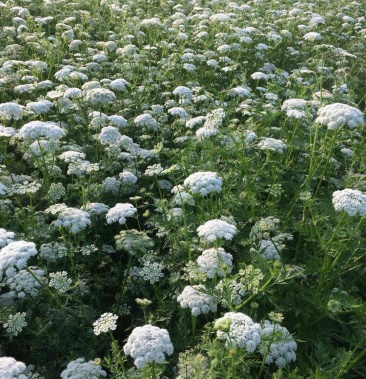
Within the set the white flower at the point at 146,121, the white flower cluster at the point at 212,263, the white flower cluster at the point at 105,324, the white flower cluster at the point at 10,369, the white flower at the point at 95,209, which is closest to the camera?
the white flower cluster at the point at 10,369

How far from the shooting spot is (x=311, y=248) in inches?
209

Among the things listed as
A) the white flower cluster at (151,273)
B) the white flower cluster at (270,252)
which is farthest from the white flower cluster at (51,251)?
the white flower cluster at (270,252)

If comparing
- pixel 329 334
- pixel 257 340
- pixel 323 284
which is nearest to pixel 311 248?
pixel 323 284

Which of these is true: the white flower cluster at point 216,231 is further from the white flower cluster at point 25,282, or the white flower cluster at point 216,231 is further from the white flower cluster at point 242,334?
the white flower cluster at point 25,282

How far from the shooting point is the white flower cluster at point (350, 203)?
3.88m

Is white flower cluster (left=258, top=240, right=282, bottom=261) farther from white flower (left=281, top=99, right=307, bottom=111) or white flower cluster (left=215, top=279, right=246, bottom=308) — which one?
white flower (left=281, top=99, right=307, bottom=111)

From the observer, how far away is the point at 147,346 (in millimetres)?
2963

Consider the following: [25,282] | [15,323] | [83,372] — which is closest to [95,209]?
[25,282]

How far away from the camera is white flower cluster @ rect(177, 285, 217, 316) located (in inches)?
143

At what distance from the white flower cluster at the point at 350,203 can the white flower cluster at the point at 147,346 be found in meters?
2.01

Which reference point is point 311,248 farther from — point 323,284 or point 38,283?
point 38,283

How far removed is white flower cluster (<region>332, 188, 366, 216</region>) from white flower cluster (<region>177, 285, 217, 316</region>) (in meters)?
1.45

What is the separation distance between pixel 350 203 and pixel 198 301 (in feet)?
5.50

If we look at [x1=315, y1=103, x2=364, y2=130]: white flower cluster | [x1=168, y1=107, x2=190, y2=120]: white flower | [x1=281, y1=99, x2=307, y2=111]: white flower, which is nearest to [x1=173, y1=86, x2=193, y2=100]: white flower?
→ [x1=168, y1=107, x2=190, y2=120]: white flower
